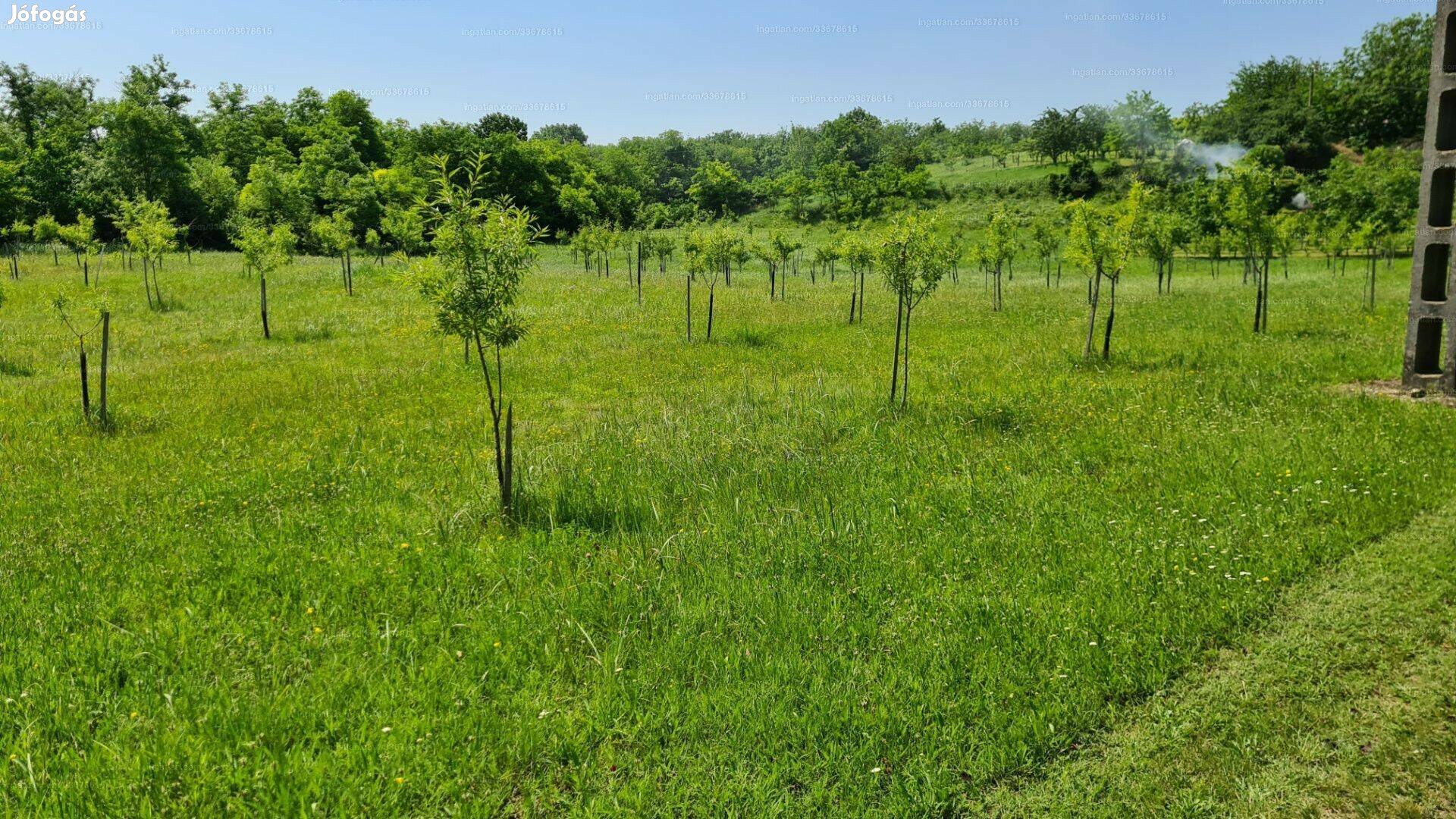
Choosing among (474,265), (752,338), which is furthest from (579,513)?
(752,338)

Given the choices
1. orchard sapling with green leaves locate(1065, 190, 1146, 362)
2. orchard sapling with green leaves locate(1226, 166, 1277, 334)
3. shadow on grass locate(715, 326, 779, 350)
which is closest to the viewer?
orchard sapling with green leaves locate(1065, 190, 1146, 362)

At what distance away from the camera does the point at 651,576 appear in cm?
853

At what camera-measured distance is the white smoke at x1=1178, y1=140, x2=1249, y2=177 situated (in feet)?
323

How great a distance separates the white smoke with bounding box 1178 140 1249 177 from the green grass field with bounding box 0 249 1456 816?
97.3 metres

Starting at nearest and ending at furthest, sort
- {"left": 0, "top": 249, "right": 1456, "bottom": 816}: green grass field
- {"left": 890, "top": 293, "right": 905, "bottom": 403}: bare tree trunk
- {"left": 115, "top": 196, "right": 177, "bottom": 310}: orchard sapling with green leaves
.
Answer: {"left": 0, "top": 249, "right": 1456, "bottom": 816}: green grass field, {"left": 890, "top": 293, "right": 905, "bottom": 403}: bare tree trunk, {"left": 115, "top": 196, "right": 177, "bottom": 310}: orchard sapling with green leaves

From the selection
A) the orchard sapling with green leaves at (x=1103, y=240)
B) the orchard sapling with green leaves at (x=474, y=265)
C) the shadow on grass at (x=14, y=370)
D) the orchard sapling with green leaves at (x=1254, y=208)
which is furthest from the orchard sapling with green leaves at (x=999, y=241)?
the shadow on grass at (x=14, y=370)

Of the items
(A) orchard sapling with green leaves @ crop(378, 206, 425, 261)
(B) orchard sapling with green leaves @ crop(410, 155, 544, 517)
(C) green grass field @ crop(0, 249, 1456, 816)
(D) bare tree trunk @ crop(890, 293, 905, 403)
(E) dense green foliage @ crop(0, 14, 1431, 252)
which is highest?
(E) dense green foliage @ crop(0, 14, 1431, 252)

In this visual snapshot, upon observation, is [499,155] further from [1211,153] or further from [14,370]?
[1211,153]

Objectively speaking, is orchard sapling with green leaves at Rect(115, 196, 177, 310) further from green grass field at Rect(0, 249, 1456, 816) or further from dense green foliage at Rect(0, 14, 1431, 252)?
green grass field at Rect(0, 249, 1456, 816)

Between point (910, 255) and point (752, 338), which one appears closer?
point (910, 255)

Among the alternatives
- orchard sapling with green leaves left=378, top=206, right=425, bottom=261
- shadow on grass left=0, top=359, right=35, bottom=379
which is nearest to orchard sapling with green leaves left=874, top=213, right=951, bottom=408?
shadow on grass left=0, top=359, right=35, bottom=379

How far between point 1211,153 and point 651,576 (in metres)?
120

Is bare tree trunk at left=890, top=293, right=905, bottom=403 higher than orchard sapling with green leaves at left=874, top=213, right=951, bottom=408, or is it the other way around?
orchard sapling with green leaves at left=874, top=213, right=951, bottom=408

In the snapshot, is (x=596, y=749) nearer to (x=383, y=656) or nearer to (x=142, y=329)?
(x=383, y=656)
